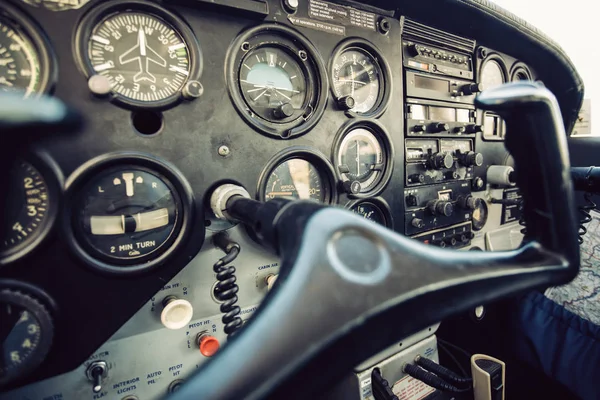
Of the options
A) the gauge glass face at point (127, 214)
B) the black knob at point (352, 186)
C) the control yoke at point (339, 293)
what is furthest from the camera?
the black knob at point (352, 186)

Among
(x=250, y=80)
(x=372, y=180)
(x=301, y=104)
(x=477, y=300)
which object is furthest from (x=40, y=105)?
(x=372, y=180)

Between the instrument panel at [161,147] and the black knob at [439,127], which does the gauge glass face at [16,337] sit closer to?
the instrument panel at [161,147]

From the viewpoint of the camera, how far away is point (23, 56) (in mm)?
748

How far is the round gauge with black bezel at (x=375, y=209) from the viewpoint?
4.26ft

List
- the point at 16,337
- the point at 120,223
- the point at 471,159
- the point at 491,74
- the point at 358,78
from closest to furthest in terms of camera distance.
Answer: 1. the point at 16,337
2. the point at 120,223
3. the point at 358,78
4. the point at 471,159
5. the point at 491,74

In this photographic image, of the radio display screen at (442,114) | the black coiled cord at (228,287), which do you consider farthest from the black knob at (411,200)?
the black coiled cord at (228,287)

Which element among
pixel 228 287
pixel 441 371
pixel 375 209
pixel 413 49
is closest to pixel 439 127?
pixel 413 49

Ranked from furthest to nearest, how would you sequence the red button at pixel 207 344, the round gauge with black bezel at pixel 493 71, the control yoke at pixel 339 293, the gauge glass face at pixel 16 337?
the round gauge with black bezel at pixel 493 71
the red button at pixel 207 344
the gauge glass face at pixel 16 337
the control yoke at pixel 339 293

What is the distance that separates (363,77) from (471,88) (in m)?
0.61

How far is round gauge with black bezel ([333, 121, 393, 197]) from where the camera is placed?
1242mm

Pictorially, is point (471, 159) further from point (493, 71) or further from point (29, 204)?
point (29, 204)

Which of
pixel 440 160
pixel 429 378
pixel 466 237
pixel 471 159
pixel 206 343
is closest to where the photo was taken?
pixel 206 343

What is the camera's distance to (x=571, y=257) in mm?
544

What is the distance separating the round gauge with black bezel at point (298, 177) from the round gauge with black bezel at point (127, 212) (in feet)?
0.90
